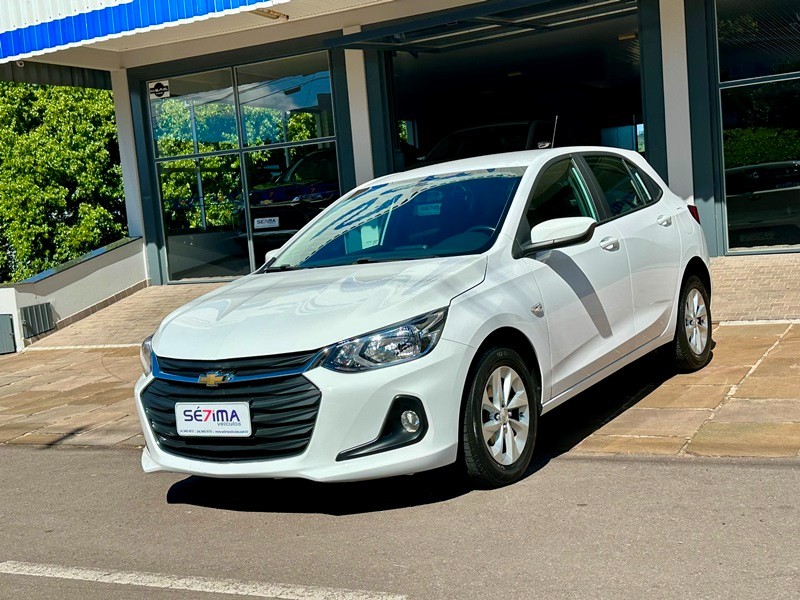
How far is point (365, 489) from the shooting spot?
214 inches

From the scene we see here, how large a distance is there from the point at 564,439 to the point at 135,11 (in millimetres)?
9652

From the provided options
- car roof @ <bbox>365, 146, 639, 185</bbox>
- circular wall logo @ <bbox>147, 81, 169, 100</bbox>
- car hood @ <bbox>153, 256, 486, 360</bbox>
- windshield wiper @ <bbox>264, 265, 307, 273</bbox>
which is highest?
circular wall logo @ <bbox>147, 81, 169, 100</bbox>

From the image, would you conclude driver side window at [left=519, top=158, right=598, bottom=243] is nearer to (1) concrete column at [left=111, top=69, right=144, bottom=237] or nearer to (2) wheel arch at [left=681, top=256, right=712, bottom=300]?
(2) wheel arch at [left=681, top=256, right=712, bottom=300]

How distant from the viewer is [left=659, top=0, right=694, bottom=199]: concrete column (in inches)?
487

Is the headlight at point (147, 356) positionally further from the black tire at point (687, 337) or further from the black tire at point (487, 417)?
the black tire at point (687, 337)

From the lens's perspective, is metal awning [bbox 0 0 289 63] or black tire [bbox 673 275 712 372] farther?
metal awning [bbox 0 0 289 63]

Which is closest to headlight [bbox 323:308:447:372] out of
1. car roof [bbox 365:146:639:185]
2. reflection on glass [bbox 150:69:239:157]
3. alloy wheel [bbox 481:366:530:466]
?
alloy wheel [bbox 481:366:530:466]

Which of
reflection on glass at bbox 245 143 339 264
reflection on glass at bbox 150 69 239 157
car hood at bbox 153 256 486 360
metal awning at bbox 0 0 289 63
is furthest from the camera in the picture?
reflection on glass at bbox 150 69 239 157

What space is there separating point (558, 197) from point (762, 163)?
282 inches

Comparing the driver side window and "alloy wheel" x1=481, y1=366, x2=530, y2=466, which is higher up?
the driver side window

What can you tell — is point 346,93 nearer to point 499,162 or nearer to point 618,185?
point 618,185

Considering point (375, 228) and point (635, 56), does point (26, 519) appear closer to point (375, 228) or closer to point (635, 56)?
point (375, 228)

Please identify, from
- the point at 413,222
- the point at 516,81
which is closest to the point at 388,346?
the point at 413,222

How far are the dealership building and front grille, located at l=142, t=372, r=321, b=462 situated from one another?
7.79m
